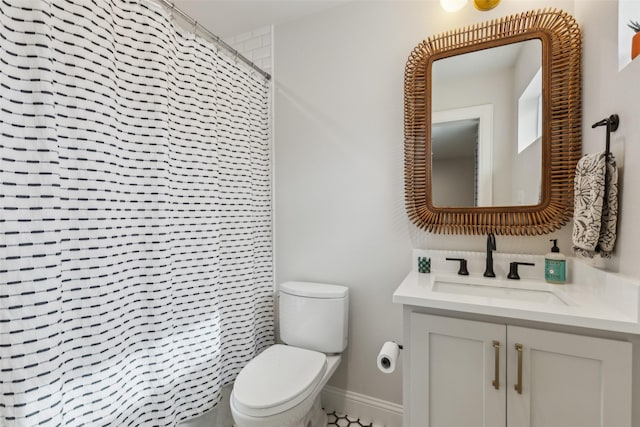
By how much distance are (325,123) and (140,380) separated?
1590 millimetres

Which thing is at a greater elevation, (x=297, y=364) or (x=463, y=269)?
(x=463, y=269)

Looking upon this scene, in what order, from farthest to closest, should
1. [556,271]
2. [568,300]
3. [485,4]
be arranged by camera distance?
[485,4] → [556,271] → [568,300]

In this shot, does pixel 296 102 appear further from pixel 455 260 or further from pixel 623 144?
pixel 623 144

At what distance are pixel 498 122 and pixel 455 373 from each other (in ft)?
3.74

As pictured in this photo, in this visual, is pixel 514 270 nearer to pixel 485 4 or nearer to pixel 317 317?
pixel 317 317

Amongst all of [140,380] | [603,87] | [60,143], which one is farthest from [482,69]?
[140,380]

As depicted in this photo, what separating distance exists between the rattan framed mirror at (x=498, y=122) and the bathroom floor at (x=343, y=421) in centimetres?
120

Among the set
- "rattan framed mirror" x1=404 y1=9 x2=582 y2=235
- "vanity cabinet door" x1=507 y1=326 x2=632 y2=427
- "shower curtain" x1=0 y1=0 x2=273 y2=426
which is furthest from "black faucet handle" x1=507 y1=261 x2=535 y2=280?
"shower curtain" x1=0 y1=0 x2=273 y2=426

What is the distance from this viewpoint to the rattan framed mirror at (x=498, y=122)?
1.24 metres

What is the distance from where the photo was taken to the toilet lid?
3.84ft

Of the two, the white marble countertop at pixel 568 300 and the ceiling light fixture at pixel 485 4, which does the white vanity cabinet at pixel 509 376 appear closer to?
the white marble countertop at pixel 568 300

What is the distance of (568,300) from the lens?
1028 millimetres

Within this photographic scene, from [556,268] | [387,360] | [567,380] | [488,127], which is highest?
[488,127]

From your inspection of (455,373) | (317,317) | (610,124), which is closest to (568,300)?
(455,373)
